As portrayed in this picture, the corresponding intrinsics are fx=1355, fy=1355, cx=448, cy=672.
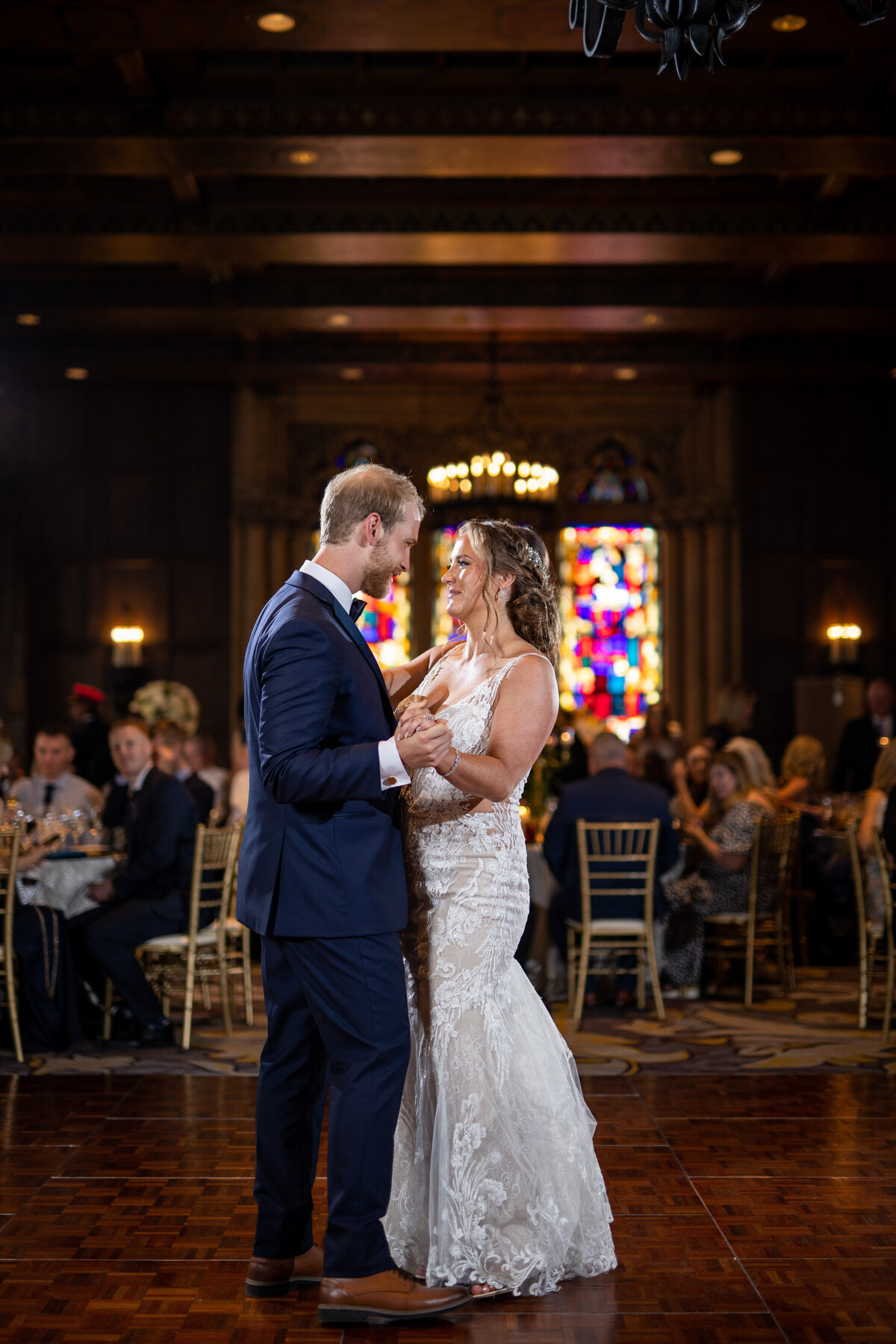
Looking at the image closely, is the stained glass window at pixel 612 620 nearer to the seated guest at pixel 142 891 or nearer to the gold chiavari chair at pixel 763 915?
the gold chiavari chair at pixel 763 915

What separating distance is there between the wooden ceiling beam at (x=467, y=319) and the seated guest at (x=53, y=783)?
5.09 meters

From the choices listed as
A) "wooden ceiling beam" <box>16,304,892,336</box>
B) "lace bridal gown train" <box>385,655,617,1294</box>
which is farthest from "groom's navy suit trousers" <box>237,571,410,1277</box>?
"wooden ceiling beam" <box>16,304,892,336</box>

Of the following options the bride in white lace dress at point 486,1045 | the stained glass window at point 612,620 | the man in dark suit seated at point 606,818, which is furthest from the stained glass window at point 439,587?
the bride in white lace dress at point 486,1045

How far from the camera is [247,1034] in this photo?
6281mm

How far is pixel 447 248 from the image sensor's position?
9820 mm

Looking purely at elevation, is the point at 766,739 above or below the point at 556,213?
below

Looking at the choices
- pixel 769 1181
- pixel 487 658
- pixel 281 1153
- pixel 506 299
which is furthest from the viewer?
pixel 506 299

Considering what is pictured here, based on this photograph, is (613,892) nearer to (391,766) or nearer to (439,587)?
(391,766)

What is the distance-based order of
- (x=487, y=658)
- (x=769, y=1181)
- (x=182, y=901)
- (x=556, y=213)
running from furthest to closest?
(x=556, y=213) → (x=182, y=901) → (x=769, y=1181) → (x=487, y=658)

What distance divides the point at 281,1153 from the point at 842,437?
40.6ft

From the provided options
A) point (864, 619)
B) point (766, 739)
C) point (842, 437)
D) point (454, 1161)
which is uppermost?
point (842, 437)

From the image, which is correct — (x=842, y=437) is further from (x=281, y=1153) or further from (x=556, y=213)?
(x=281, y=1153)

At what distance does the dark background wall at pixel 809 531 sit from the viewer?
13812 mm

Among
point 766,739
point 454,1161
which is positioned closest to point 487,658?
point 454,1161
